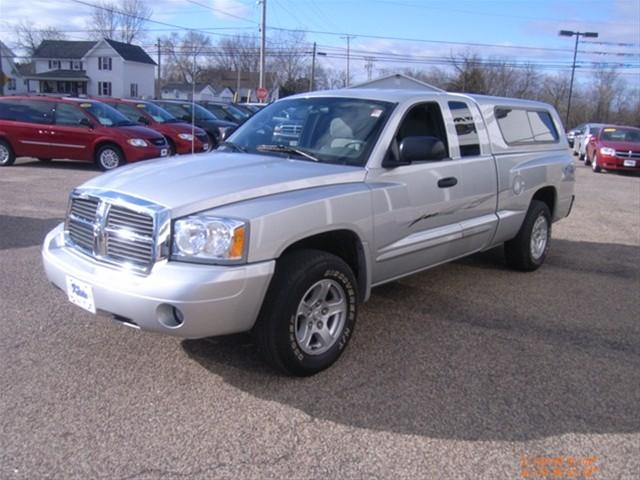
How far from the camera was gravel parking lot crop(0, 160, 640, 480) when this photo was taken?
307 centimetres

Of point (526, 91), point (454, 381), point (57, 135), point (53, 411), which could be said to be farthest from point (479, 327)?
point (526, 91)

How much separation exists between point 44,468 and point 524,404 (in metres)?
2.66

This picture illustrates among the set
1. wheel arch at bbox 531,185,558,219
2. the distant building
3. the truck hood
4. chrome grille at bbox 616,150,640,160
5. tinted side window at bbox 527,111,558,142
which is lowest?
chrome grille at bbox 616,150,640,160

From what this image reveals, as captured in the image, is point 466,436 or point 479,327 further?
point 479,327

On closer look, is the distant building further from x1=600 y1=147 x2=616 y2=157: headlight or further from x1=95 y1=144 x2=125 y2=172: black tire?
x1=600 y1=147 x2=616 y2=157: headlight

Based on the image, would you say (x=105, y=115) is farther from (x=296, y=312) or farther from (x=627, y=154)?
(x=627, y=154)

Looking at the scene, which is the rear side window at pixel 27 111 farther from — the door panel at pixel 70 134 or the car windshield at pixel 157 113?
the car windshield at pixel 157 113

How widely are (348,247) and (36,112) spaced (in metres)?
12.4

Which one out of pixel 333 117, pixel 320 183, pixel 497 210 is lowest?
pixel 497 210

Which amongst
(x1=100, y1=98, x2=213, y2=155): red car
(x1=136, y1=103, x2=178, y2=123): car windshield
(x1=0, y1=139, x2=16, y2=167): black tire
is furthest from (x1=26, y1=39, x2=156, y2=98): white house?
(x1=0, y1=139, x2=16, y2=167): black tire

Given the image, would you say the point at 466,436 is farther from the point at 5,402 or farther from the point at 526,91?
the point at 526,91

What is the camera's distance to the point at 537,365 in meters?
4.27

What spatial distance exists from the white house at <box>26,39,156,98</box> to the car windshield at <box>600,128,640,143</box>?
59.6 metres

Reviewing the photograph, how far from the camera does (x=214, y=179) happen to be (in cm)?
386
